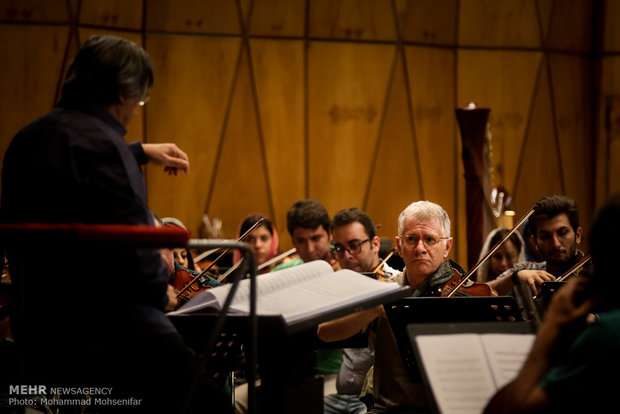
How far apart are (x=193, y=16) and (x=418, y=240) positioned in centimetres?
462

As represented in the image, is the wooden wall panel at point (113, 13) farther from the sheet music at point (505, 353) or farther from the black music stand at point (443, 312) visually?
the sheet music at point (505, 353)

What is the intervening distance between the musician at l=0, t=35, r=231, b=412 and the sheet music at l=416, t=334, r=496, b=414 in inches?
21.0

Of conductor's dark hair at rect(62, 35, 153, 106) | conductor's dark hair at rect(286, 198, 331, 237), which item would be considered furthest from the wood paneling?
conductor's dark hair at rect(62, 35, 153, 106)

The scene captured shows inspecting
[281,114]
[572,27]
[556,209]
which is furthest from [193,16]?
[556,209]

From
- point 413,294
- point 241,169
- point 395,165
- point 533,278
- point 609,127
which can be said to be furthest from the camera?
point 609,127

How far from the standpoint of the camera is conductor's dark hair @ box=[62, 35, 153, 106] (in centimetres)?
174

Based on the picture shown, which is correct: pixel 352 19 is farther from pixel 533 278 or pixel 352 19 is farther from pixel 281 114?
pixel 533 278

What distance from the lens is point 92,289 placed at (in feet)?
5.35

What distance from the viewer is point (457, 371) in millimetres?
1690

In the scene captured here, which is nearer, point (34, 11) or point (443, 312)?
point (443, 312)

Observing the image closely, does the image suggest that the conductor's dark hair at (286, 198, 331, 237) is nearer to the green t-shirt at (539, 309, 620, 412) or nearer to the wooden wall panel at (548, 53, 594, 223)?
the green t-shirt at (539, 309, 620, 412)

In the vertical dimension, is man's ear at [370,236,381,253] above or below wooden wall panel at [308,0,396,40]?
below

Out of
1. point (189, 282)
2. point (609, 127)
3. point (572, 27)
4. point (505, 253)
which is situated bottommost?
point (505, 253)

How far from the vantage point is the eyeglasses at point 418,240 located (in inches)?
118
